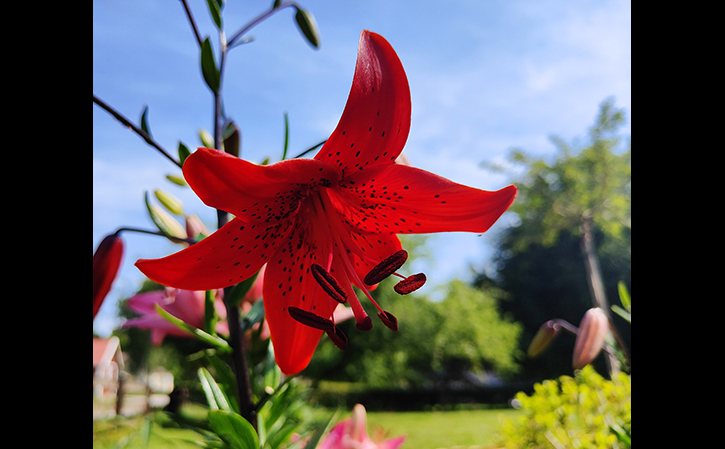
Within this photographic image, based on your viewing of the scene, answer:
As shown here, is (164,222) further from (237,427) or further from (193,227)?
(237,427)

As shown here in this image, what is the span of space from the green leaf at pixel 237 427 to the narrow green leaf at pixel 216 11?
1.33 feet

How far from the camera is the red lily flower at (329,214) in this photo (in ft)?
1.07

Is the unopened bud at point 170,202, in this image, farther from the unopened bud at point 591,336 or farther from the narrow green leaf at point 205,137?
the unopened bud at point 591,336

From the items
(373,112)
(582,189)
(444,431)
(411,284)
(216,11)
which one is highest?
(582,189)

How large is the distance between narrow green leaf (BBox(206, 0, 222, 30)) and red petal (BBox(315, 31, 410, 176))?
243 mm

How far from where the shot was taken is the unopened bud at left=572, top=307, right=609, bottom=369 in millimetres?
738

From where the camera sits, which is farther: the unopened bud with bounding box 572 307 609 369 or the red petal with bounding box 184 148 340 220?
the unopened bud with bounding box 572 307 609 369

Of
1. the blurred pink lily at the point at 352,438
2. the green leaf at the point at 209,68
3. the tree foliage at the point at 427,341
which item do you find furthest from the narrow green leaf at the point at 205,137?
the tree foliage at the point at 427,341

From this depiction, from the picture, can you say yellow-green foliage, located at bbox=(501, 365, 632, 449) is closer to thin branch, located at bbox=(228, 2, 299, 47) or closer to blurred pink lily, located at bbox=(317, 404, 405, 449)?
blurred pink lily, located at bbox=(317, 404, 405, 449)

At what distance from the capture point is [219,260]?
37 cm

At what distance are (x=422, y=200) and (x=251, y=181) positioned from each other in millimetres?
147

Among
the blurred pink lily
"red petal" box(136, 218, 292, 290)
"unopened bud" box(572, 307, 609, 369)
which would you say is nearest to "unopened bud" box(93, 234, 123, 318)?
"red petal" box(136, 218, 292, 290)

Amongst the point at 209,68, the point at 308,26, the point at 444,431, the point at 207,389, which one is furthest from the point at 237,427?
the point at 444,431
